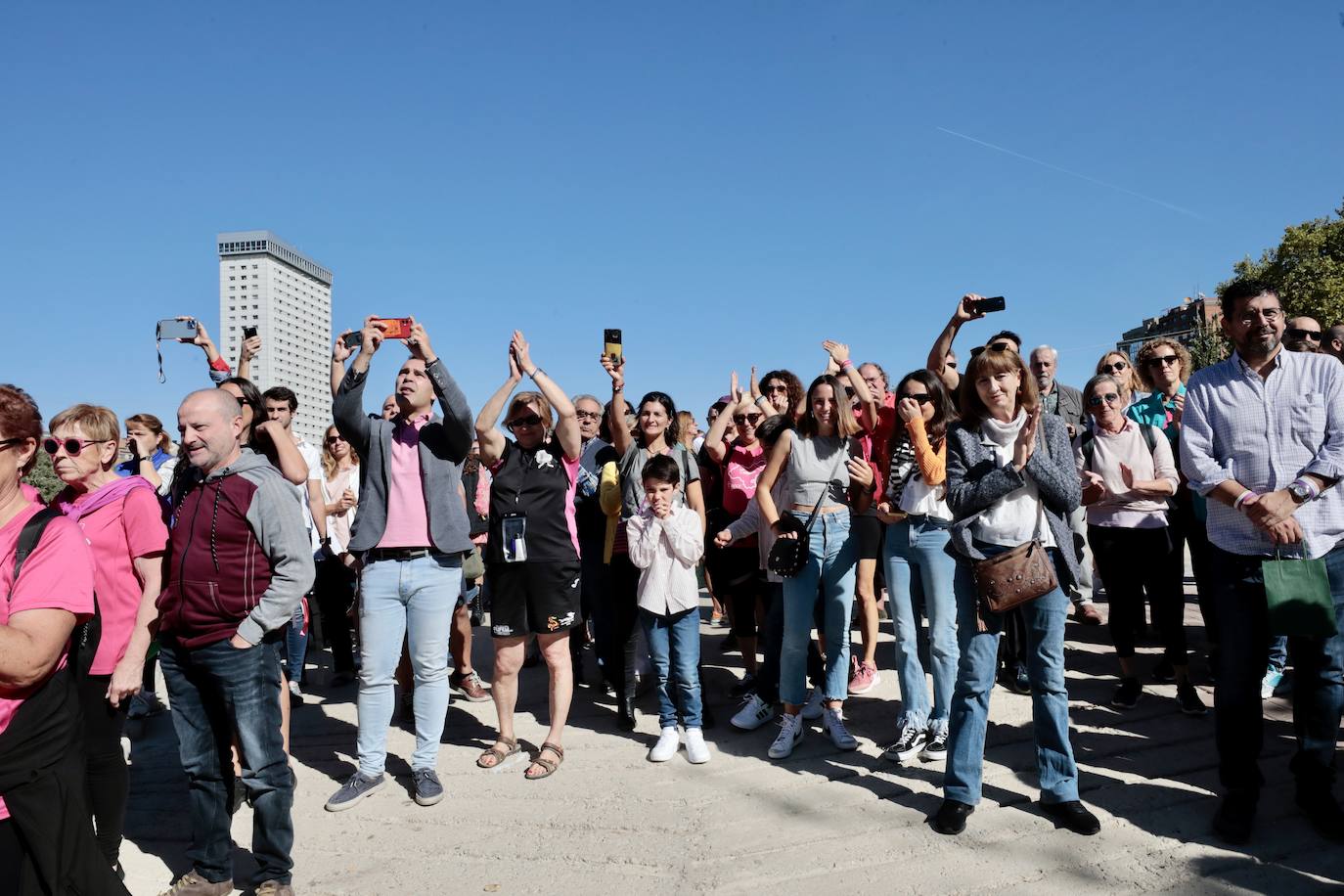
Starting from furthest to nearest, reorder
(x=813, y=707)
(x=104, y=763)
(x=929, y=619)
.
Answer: (x=813, y=707), (x=929, y=619), (x=104, y=763)

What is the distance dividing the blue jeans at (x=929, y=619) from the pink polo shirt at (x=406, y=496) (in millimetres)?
2590

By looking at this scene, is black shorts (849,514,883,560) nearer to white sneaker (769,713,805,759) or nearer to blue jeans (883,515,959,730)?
blue jeans (883,515,959,730)

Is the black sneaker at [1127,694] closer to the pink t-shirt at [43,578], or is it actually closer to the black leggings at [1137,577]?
the black leggings at [1137,577]

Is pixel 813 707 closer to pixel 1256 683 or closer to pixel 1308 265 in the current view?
pixel 1256 683

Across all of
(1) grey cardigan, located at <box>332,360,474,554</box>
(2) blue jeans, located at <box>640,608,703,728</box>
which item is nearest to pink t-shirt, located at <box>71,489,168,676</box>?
(1) grey cardigan, located at <box>332,360,474,554</box>

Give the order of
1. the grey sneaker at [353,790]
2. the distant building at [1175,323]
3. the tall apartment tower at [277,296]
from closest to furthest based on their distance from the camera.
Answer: the grey sneaker at [353,790], the tall apartment tower at [277,296], the distant building at [1175,323]

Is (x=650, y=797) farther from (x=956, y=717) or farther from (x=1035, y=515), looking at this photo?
(x=1035, y=515)

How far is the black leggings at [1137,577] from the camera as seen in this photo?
5074mm

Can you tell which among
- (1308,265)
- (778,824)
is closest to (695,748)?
(778,824)

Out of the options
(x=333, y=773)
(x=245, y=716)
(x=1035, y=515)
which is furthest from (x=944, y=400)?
(x=333, y=773)

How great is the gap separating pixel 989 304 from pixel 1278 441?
1.56 meters

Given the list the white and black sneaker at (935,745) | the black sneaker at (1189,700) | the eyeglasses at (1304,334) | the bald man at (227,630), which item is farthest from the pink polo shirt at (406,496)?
the eyeglasses at (1304,334)

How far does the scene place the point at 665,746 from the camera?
15.7 ft

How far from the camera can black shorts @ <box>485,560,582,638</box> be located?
4.80m
